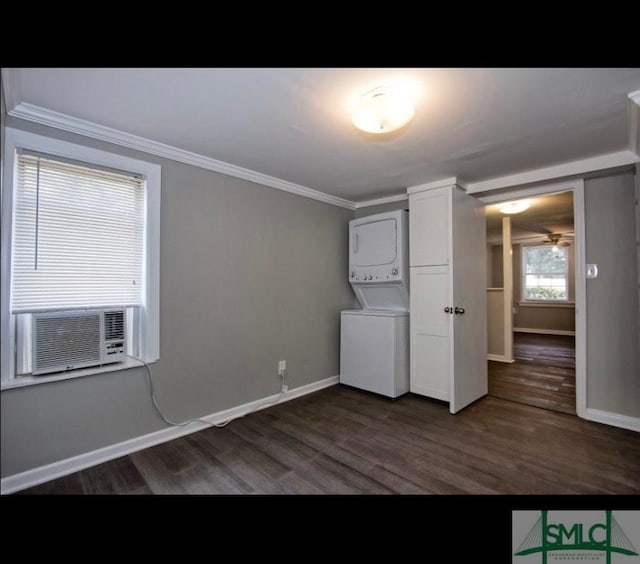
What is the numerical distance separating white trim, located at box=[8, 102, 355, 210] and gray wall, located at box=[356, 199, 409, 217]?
0.87m

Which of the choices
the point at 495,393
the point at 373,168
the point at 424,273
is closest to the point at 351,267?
the point at 424,273

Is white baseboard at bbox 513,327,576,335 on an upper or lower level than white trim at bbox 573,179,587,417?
lower

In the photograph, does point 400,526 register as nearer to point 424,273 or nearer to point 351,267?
point 424,273

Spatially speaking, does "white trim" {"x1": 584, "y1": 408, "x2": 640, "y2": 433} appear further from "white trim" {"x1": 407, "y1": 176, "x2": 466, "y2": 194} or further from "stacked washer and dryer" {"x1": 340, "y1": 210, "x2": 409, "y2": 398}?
"white trim" {"x1": 407, "y1": 176, "x2": 466, "y2": 194}

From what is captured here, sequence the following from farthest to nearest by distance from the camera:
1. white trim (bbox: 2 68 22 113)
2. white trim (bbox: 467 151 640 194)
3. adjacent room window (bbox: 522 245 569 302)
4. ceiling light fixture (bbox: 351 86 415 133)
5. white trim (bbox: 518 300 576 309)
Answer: adjacent room window (bbox: 522 245 569 302), white trim (bbox: 518 300 576 309), white trim (bbox: 467 151 640 194), ceiling light fixture (bbox: 351 86 415 133), white trim (bbox: 2 68 22 113)

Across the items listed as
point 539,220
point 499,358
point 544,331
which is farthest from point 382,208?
point 544,331

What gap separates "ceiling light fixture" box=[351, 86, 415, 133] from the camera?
1.51 meters

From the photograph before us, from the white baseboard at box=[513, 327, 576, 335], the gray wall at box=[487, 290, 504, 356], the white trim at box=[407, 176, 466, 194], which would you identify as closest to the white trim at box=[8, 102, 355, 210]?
the white trim at box=[407, 176, 466, 194]

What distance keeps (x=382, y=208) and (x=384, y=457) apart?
104 inches

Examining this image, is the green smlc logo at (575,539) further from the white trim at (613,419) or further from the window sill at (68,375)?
the window sill at (68,375)

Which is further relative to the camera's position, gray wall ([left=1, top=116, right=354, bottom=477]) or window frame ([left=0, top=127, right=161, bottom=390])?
gray wall ([left=1, top=116, right=354, bottom=477])

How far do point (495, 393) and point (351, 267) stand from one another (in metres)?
2.04

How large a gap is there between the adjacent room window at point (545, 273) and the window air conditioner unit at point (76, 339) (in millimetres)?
8405

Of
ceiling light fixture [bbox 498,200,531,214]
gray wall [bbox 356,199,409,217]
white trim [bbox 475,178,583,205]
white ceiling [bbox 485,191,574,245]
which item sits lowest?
white trim [bbox 475,178,583,205]
